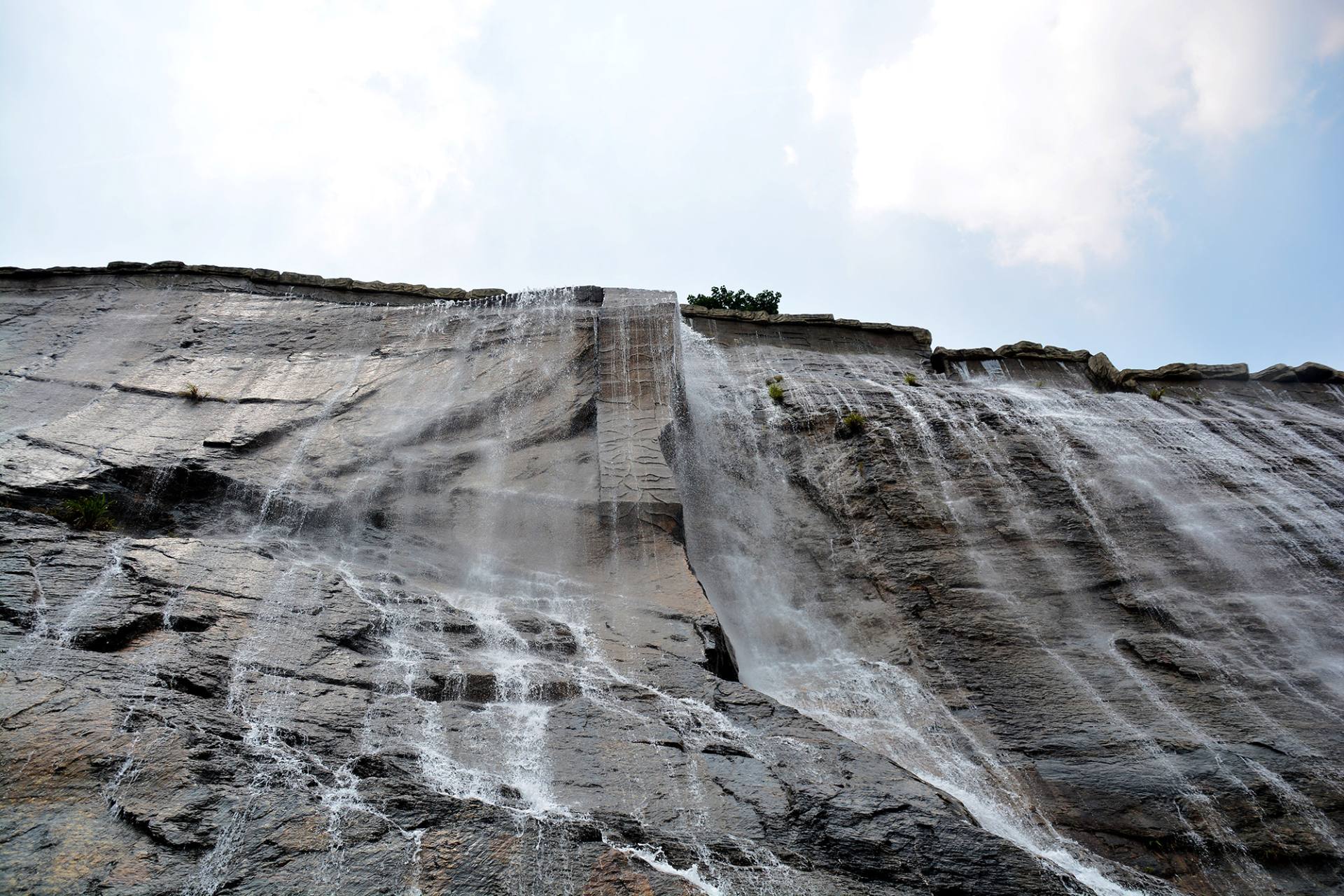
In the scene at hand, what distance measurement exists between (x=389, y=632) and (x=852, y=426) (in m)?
7.74

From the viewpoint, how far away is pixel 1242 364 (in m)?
16.4

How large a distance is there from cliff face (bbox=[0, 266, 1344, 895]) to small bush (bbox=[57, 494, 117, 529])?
0.94 feet

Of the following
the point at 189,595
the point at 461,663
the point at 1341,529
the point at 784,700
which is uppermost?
the point at 1341,529

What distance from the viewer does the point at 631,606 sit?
31.0 ft

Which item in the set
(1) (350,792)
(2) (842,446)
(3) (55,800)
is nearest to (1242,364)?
(2) (842,446)

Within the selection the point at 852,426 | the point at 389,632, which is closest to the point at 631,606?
the point at 389,632

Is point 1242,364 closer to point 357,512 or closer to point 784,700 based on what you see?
point 784,700

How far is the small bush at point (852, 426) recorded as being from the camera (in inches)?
512

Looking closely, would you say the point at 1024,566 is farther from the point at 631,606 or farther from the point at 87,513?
the point at 87,513

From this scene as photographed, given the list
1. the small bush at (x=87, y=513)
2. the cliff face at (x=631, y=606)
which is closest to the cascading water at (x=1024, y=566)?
the cliff face at (x=631, y=606)

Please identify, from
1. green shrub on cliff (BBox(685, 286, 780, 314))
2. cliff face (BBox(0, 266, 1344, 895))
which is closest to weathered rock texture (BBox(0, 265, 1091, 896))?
cliff face (BBox(0, 266, 1344, 895))

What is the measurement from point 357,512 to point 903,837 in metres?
7.96

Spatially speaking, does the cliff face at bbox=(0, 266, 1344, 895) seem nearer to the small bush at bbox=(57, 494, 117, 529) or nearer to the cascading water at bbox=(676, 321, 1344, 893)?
the cascading water at bbox=(676, 321, 1344, 893)

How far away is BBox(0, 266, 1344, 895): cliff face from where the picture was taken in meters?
5.39
